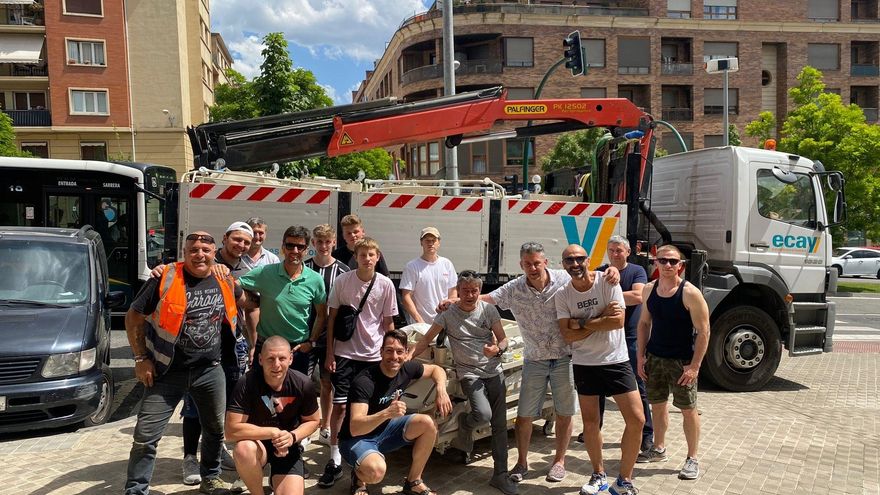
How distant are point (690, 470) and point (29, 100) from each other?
40.4m

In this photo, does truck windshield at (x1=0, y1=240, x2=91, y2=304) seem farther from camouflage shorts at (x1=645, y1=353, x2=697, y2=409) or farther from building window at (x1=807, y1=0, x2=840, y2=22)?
building window at (x1=807, y1=0, x2=840, y2=22)

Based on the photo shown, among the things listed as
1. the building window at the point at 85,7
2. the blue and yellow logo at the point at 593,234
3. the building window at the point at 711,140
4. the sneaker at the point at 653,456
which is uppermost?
the building window at the point at 85,7

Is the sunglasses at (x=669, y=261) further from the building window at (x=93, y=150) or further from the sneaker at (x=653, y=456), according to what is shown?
the building window at (x=93, y=150)

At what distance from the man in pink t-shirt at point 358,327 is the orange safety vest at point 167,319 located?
109cm

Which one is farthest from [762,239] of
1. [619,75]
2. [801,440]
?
[619,75]

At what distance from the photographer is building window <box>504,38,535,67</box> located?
1550 inches

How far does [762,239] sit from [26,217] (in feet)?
40.9

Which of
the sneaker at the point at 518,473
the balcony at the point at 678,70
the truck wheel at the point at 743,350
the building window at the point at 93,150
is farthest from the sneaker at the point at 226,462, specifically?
the balcony at the point at 678,70

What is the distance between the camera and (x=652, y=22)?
40.6m

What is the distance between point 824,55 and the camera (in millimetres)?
42500

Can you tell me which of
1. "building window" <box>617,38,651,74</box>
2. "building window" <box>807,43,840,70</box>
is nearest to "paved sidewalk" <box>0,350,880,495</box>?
"building window" <box>617,38,651,74</box>

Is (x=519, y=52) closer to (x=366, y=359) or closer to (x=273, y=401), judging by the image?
(x=366, y=359)

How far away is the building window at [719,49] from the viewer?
4153 centimetres

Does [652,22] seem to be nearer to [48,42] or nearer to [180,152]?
[180,152]
